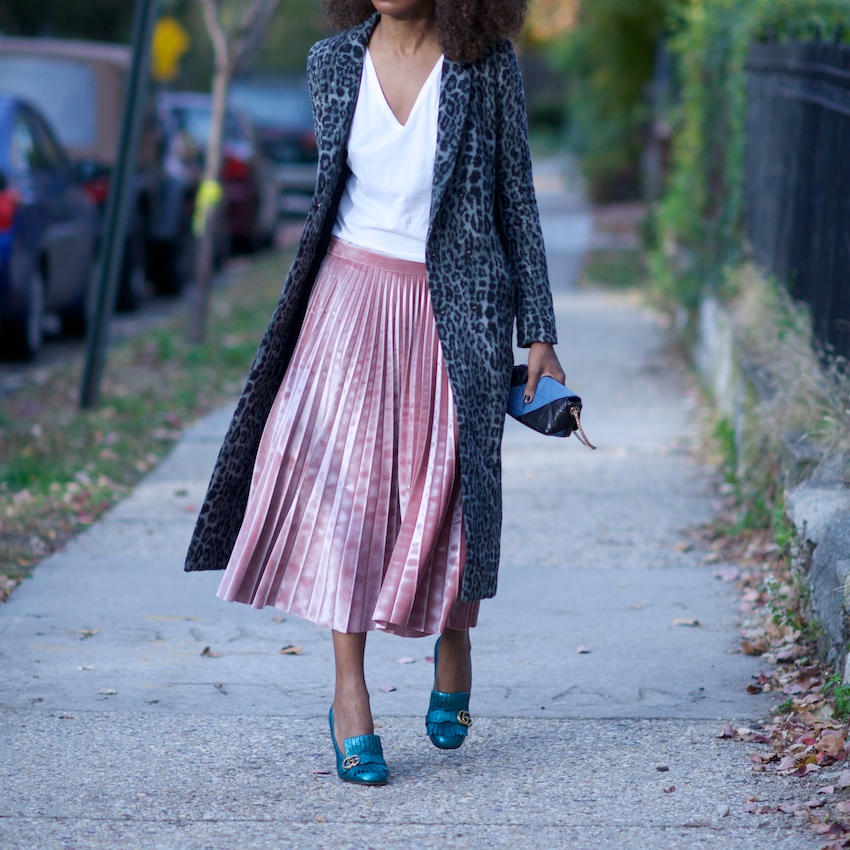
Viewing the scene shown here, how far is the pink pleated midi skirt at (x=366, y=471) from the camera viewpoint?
3.43m

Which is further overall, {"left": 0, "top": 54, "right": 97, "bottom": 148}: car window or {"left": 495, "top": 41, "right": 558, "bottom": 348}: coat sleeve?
{"left": 0, "top": 54, "right": 97, "bottom": 148}: car window

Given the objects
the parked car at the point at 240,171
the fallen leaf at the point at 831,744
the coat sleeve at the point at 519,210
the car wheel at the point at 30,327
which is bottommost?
the fallen leaf at the point at 831,744

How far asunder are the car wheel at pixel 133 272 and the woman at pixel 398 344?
9199 millimetres

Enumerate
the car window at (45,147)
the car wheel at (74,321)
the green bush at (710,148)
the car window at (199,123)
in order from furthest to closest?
the car window at (199,123) → the car wheel at (74,321) → the car window at (45,147) → the green bush at (710,148)

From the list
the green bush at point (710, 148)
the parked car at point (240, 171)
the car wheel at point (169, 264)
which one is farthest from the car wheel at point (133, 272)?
the green bush at point (710, 148)

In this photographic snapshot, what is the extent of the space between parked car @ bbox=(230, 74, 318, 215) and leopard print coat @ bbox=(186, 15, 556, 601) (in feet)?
60.1

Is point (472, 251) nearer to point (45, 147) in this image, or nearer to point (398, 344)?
point (398, 344)

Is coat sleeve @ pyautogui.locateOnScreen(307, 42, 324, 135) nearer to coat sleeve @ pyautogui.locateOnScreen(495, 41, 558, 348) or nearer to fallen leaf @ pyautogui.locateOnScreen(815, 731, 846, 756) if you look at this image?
coat sleeve @ pyautogui.locateOnScreen(495, 41, 558, 348)

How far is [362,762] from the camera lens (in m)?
3.47

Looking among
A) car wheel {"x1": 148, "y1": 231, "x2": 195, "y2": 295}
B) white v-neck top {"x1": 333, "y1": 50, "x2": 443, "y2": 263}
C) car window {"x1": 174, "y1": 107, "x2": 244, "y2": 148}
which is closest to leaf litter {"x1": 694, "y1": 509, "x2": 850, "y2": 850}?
white v-neck top {"x1": 333, "y1": 50, "x2": 443, "y2": 263}

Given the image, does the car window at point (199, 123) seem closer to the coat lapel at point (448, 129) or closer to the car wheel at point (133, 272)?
the car wheel at point (133, 272)

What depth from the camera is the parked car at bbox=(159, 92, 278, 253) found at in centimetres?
1612

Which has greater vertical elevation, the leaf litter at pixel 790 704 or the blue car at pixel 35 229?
the blue car at pixel 35 229

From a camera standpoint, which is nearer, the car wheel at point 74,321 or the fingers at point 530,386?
the fingers at point 530,386
